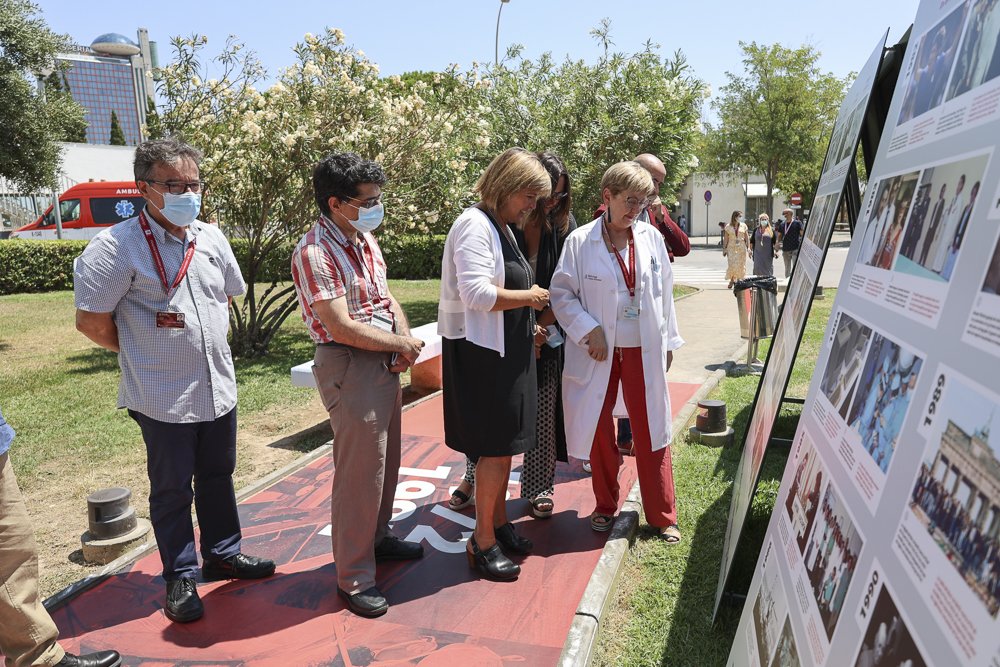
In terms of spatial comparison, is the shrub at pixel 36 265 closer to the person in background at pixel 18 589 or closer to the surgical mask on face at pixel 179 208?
the surgical mask on face at pixel 179 208

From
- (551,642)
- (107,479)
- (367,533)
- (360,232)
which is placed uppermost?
(360,232)

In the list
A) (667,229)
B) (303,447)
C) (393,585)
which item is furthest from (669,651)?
(303,447)

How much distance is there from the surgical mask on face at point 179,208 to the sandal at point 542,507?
2435 mm

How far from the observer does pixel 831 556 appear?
156 cm

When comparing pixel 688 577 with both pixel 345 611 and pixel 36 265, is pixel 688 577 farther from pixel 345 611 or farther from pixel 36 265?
pixel 36 265

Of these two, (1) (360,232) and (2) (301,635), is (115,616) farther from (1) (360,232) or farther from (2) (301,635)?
(1) (360,232)

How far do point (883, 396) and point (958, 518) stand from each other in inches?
18.2

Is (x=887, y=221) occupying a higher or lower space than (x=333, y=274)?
higher

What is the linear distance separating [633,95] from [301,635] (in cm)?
1079

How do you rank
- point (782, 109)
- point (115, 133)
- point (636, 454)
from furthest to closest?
1. point (115, 133)
2. point (782, 109)
3. point (636, 454)

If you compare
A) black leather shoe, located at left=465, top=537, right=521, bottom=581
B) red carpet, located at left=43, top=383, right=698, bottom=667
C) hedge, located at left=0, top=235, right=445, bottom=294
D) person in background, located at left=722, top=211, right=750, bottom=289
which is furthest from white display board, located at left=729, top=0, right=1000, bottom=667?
hedge, located at left=0, top=235, right=445, bottom=294

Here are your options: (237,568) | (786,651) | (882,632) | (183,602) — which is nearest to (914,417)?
(882,632)

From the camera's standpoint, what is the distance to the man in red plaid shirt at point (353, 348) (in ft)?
10.2

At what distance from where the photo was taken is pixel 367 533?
10.7 feet
